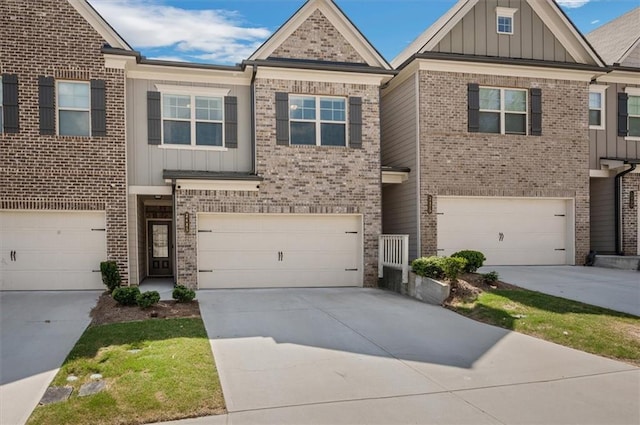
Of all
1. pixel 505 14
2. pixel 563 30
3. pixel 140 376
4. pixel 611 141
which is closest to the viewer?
pixel 140 376

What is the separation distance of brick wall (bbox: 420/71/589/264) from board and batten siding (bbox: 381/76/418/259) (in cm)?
38

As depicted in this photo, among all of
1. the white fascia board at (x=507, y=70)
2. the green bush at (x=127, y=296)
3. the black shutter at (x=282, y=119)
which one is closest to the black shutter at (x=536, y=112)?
the white fascia board at (x=507, y=70)

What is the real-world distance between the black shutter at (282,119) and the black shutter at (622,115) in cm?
1092

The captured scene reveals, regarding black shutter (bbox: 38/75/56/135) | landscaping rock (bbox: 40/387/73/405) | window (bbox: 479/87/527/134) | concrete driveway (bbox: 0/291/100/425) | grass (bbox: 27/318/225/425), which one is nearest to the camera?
grass (bbox: 27/318/225/425)

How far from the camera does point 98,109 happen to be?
12.5m

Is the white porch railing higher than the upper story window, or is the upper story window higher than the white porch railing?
the upper story window

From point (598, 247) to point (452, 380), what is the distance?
42.6ft

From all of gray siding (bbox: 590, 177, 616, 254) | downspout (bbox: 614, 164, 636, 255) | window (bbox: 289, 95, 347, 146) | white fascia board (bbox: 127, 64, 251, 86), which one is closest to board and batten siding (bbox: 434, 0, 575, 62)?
window (bbox: 289, 95, 347, 146)

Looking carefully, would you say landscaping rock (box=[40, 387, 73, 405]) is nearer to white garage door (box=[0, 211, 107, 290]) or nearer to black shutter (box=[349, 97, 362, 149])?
white garage door (box=[0, 211, 107, 290])

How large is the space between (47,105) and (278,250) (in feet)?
22.3

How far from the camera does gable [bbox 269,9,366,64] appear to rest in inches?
542

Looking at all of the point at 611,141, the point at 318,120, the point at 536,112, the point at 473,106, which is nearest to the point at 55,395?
the point at 318,120

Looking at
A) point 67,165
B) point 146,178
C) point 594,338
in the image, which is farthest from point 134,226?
point 594,338

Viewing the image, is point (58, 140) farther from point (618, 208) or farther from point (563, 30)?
point (618, 208)
